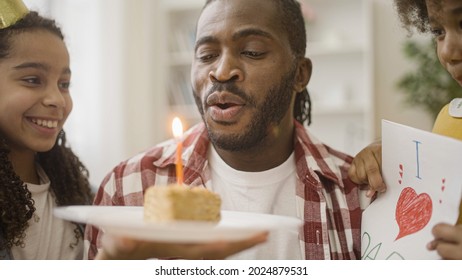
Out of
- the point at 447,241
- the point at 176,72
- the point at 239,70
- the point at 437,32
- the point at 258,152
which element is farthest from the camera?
the point at 176,72

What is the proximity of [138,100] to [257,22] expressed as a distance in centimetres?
137

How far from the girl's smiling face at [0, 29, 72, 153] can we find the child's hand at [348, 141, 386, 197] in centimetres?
58

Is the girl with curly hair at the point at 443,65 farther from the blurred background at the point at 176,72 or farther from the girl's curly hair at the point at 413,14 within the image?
the blurred background at the point at 176,72

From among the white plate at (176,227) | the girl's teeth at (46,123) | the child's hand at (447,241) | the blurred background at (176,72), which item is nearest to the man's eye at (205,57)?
the girl's teeth at (46,123)

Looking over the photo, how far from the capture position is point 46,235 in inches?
38.1

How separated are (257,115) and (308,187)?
0.18 meters

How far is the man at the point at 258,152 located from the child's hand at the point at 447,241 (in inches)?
7.9

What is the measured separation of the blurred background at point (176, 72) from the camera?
78.1 inches

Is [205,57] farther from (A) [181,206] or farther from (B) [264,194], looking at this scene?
(A) [181,206]

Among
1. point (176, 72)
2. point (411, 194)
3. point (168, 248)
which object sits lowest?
point (168, 248)

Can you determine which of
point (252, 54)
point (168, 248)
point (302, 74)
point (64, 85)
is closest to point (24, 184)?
point (64, 85)

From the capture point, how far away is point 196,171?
3.52ft
